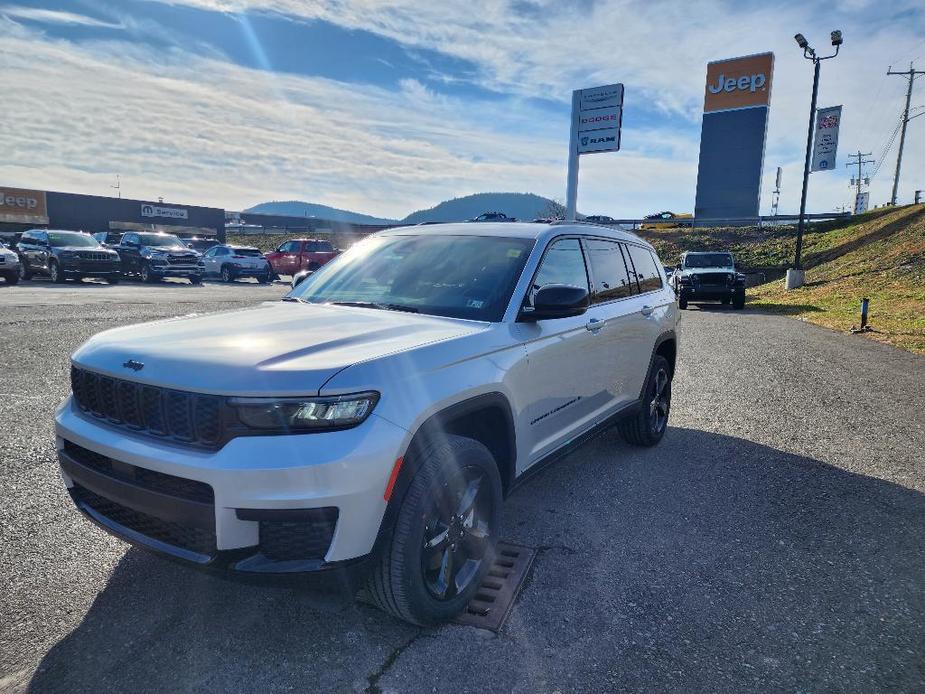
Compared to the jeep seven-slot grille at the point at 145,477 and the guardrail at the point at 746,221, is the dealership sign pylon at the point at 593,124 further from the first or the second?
the jeep seven-slot grille at the point at 145,477

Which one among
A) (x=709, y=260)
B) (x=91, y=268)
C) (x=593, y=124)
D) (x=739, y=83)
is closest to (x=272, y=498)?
(x=709, y=260)

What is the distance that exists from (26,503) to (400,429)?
277 centimetres

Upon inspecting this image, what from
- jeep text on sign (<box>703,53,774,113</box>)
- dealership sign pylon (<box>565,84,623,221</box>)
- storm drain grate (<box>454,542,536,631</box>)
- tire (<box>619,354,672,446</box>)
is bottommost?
storm drain grate (<box>454,542,536,631</box>)

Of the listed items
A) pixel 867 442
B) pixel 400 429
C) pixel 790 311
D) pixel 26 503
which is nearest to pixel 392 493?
pixel 400 429

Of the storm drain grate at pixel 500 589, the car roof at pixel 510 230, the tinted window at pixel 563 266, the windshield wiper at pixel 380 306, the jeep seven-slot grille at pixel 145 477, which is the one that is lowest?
the storm drain grate at pixel 500 589

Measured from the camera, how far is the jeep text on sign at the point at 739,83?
50312 millimetres

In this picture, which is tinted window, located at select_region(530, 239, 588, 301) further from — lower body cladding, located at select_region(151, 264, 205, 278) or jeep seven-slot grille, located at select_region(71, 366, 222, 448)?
lower body cladding, located at select_region(151, 264, 205, 278)

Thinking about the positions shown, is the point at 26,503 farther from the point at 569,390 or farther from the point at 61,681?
the point at 569,390

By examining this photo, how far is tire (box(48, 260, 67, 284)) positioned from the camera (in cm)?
A: 1970

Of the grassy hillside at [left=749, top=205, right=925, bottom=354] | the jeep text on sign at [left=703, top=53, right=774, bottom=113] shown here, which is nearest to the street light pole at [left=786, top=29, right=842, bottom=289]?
the grassy hillside at [left=749, top=205, right=925, bottom=354]

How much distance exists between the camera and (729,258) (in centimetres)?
1927

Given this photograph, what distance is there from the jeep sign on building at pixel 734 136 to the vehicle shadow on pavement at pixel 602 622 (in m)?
52.0

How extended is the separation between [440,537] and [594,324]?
1.85 metres

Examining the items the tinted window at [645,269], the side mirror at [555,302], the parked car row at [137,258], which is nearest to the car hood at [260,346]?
the side mirror at [555,302]
